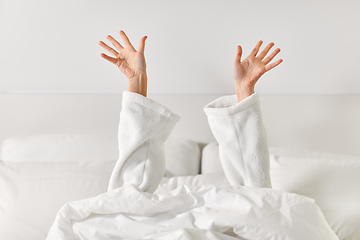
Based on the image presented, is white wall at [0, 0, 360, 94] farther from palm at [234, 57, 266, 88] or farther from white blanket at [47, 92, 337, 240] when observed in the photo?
white blanket at [47, 92, 337, 240]

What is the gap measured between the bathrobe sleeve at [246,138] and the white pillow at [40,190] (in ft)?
1.83

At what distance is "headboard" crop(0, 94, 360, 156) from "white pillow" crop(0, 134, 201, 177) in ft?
0.50

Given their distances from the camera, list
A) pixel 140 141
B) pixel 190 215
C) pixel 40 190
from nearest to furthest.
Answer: pixel 190 215, pixel 140 141, pixel 40 190

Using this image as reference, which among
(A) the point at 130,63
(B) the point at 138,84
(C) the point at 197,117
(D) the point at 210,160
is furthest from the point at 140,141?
(C) the point at 197,117

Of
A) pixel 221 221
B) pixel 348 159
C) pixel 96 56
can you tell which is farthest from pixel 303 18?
pixel 221 221

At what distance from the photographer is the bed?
1.44 meters

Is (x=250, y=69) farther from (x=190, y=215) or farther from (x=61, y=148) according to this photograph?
(x=61, y=148)

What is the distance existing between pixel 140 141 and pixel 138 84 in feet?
0.77

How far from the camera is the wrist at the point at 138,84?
1.45 m

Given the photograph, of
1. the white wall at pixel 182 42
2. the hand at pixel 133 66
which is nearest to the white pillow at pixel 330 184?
the white wall at pixel 182 42

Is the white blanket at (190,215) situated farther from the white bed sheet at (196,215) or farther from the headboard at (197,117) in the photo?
the headboard at (197,117)

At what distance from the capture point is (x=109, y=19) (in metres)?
2.12

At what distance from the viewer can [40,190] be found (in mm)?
1474

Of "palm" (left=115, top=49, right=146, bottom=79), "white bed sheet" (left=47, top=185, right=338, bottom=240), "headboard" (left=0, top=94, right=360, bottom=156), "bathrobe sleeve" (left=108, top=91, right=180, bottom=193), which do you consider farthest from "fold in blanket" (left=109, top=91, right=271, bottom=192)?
"headboard" (left=0, top=94, right=360, bottom=156)
